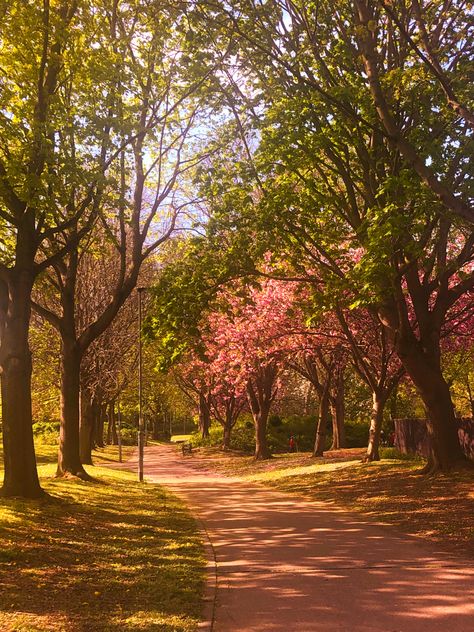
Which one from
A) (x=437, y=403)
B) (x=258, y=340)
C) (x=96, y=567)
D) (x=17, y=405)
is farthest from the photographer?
(x=258, y=340)

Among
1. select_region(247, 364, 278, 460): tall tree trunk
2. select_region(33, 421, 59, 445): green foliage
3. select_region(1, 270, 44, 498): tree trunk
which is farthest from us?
select_region(33, 421, 59, 445): green foliage

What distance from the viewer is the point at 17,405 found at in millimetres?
11961

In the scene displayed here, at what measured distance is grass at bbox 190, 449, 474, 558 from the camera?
9703 mm

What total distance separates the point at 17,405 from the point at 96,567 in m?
5.35

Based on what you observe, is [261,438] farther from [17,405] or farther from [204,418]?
[204,418]

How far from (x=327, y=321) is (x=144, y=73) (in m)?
11.3

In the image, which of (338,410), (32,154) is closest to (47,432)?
(338,410)

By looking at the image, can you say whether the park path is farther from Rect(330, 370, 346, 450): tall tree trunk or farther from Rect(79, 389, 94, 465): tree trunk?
Rect(330, 370, 346, 450): tall tree trunk

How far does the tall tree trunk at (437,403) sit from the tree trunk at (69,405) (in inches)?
366

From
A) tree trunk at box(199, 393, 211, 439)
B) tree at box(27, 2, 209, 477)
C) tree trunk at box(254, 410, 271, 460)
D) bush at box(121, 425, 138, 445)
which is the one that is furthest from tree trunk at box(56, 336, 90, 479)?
bush at box(121, 425, 138, 445)

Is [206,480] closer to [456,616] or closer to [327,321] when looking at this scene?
[327,321]

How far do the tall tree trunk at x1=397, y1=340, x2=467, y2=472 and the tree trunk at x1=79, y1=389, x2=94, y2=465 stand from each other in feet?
52.8

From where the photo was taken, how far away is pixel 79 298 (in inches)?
895

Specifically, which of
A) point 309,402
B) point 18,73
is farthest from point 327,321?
point 309,402
